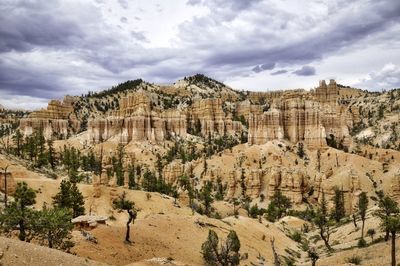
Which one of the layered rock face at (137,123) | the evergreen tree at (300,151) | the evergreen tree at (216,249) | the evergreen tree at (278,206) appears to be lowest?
the evergreen tree at (278,206)

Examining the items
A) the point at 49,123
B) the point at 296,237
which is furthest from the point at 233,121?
the point at 296,237

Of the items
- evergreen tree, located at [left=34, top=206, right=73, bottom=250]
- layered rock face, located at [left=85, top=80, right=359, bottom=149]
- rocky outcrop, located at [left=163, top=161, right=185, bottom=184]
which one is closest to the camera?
evergreen tree, located at [left=34, top=206, right=73, bottom=250]

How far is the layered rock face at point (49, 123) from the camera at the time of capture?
185875 mm

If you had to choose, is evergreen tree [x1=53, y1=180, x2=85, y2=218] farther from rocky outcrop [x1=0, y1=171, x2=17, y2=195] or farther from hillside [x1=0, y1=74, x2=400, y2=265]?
→ rocky outcrop [x1=0, y1=171, x2=17, y2=195]

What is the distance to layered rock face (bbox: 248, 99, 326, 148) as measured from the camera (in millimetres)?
132125

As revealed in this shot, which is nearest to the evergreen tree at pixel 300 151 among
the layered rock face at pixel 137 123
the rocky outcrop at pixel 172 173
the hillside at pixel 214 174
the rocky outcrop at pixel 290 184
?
the hillside at pixel 214 174

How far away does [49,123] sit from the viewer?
191125mm

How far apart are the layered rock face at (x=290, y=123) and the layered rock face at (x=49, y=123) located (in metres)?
99.4

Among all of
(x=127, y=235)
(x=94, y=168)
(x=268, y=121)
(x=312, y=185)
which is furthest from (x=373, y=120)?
(x=127, y=235)

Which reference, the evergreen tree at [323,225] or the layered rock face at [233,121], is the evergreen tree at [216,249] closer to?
the evergreen tree at [323,225]

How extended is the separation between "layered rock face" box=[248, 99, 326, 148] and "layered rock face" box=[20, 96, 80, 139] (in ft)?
326

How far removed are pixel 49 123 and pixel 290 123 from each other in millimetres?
114898

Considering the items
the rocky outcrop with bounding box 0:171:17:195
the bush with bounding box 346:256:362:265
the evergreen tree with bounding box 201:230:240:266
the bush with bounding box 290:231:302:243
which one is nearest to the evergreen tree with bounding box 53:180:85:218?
the rocky outcrop with bounding box 0:171:17:195

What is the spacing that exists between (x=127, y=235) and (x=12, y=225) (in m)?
13.4
